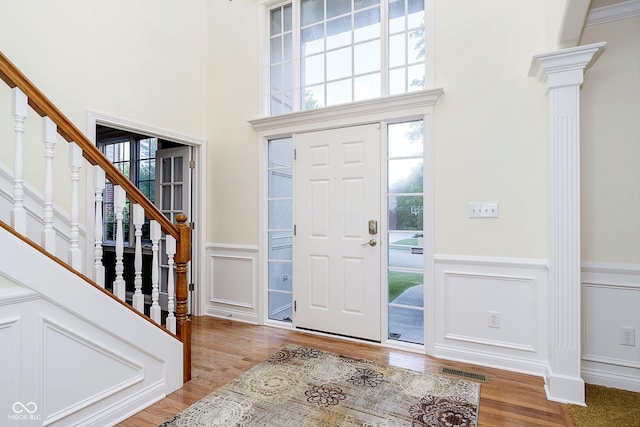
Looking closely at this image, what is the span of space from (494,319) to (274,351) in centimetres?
188

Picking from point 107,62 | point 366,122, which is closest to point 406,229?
point 366,122

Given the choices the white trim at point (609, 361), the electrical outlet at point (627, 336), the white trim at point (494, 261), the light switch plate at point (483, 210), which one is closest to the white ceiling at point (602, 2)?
the light switch plate at point (483, 210)

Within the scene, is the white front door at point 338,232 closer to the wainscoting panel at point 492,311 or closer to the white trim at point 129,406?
the wainscoting panel at point 492,311

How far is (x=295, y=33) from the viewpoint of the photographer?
3.57 m

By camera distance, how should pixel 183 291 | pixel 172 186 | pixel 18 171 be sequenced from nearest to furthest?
pixel 18 171 → pixel 183 291 → pixel 172 186

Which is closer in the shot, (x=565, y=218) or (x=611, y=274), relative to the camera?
(x=565, y=218)

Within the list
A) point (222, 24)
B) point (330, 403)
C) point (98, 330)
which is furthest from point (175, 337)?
point (222, 24)

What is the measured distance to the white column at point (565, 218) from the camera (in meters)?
2.17

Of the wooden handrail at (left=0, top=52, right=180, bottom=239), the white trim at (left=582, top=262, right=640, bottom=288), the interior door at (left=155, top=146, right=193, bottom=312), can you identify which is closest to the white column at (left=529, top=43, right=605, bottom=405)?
the white trim at (left=582, top=262, right=640, bottom=288)

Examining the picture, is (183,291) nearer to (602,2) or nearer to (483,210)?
(483,210)

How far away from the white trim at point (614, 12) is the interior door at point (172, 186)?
12.8 feet

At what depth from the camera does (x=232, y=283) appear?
12.8 feet

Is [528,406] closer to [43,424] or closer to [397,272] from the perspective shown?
[397,272]

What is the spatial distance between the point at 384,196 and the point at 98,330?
7.76ft
